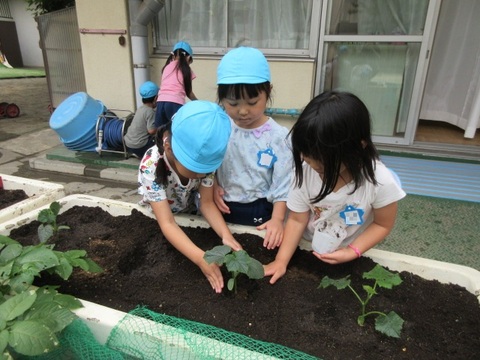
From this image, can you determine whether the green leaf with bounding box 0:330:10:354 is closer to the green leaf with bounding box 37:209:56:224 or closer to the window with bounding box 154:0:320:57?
the green leaf with bounding box 37:209:56:224

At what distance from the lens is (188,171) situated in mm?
1395

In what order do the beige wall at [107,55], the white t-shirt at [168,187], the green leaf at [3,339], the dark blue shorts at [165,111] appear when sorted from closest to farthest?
the green leaf at [3,339] < the white t-shirt at [168,187] < the dark blue shorts at [165,111] < the beige wall at [107,55]

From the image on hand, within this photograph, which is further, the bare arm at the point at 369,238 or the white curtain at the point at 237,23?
the white curtain at the point at 237,23

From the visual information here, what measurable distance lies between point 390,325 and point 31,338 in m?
0.96

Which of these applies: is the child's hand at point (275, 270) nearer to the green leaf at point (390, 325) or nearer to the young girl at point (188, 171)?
the young girl at point (188, 171)

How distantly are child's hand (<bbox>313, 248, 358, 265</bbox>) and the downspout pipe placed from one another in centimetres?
367

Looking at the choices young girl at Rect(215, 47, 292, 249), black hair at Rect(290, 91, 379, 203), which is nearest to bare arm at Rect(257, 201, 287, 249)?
young girl at Rect(215, 47, 292, 249)

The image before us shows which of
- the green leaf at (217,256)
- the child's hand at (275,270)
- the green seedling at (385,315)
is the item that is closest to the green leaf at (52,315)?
the green leaf at (217,256)

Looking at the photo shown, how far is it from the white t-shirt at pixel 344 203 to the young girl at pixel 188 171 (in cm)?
31

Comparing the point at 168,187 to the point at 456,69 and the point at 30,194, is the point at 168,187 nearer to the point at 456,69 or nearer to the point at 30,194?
the point at 30,194

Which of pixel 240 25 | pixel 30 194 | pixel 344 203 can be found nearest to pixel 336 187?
pixel 344 203

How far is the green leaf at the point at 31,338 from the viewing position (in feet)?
3.00

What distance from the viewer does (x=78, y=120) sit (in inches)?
165

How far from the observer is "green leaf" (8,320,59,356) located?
0.91m
